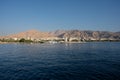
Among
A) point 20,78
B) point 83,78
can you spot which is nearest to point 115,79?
point 83,78

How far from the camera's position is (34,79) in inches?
960

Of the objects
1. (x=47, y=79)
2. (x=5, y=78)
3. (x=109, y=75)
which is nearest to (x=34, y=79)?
(x=47, y=79)

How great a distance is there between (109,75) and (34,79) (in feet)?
39.5

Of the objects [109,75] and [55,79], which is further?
[109,75]

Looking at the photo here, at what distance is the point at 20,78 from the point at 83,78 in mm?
9666

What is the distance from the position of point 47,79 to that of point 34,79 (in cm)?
194

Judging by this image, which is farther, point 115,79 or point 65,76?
point 65,76

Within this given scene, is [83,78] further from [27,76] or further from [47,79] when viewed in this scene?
[27,76]

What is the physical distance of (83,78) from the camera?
985 inches

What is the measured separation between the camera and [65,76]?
86.3 ft

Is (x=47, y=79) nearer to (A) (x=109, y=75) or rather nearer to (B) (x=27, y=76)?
(B) (x=27, y=76)

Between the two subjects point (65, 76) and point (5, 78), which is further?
point (65, 76)

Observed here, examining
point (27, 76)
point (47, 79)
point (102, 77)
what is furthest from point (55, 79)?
point (102, 77)

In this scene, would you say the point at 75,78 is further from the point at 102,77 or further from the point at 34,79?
the point at 34,79
